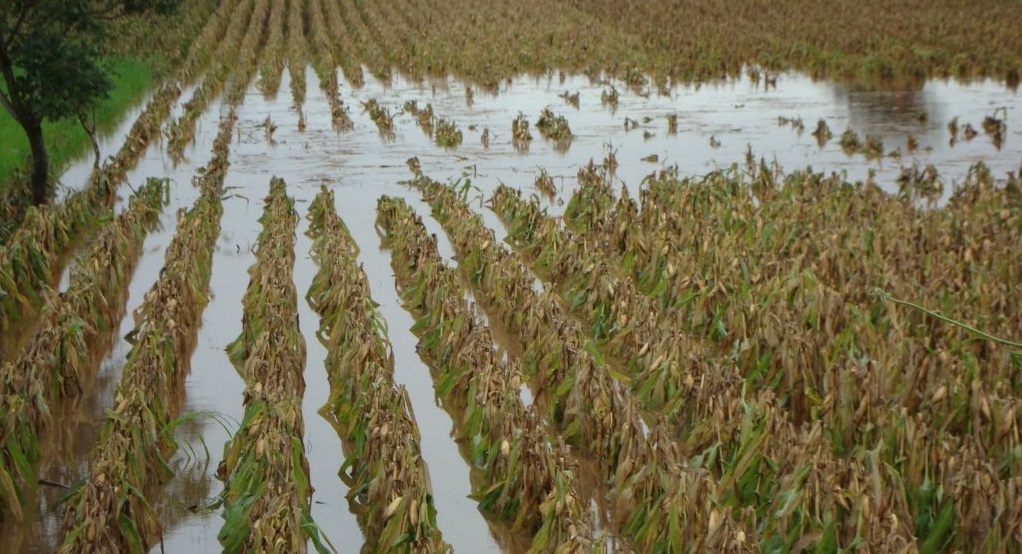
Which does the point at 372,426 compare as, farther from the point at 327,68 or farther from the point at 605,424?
the point at 327,68

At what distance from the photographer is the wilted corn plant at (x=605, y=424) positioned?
545 cm

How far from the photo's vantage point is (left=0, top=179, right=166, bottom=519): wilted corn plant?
631 cm

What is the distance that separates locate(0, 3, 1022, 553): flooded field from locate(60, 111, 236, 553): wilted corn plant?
51 mm

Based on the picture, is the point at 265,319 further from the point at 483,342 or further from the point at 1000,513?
the point at 1000,513

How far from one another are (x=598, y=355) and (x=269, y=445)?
2456 millimetres

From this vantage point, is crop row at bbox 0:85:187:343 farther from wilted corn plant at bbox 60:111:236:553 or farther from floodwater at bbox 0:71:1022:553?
wilted corn plant at bbox 60:111:236:553

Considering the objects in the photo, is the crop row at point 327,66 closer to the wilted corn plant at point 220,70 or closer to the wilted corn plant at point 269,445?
the wilted corn plant at point 220,70

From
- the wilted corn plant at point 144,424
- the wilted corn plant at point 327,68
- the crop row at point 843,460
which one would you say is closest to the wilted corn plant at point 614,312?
the crop row at point 843,460

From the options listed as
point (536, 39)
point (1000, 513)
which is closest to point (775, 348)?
point (1000, 513)

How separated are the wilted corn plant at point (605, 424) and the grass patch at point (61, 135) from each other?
24.0 feet

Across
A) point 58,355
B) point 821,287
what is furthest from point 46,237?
point 821,287

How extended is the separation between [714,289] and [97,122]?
12620 millimetres

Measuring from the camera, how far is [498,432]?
→ 6.58 metres

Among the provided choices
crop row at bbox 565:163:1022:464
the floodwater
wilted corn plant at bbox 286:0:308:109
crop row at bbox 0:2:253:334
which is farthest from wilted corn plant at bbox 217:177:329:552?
wilted corn plant at bbox 286:0:308:109
